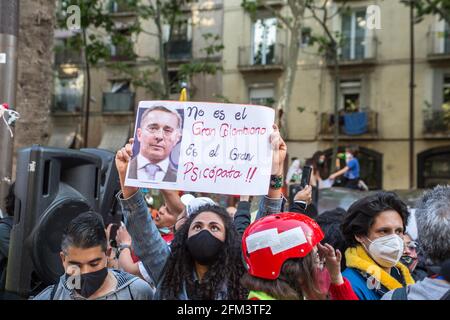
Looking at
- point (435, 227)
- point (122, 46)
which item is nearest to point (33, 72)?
point (435, 227)

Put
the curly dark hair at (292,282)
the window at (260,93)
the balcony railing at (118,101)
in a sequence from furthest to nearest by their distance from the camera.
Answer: the balcony railing at (118,101), the window at (260,93), the curly dark hair at (292,282)

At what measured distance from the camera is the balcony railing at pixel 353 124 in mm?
20984

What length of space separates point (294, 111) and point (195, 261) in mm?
20224

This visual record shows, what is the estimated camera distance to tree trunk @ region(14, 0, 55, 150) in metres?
5.14

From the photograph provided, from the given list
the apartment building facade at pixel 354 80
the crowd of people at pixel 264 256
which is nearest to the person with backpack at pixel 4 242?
the crowd of people at pixel 264 256

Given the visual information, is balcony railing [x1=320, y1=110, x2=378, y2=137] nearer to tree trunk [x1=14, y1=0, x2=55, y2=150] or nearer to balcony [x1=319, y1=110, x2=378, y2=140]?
balcony [x1=319, y1=110, x2=378, y2=140]

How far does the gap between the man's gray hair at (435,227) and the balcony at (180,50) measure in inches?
864

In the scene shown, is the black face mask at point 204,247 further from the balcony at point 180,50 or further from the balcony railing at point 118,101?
the balcony railing at point 118,101

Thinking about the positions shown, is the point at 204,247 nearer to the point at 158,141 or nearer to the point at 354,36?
the point at 158,141

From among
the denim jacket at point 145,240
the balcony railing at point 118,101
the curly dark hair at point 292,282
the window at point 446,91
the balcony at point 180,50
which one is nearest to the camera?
the curly dark hair at point 292,282

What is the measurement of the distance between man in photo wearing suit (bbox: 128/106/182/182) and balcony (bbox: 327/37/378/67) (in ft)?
62.9

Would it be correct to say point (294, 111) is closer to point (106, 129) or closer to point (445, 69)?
point (445, 69)

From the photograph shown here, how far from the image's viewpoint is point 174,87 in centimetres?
2164

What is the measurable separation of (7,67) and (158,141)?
1.49 m
